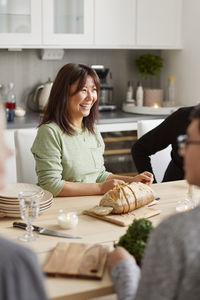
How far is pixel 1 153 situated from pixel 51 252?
64 cm

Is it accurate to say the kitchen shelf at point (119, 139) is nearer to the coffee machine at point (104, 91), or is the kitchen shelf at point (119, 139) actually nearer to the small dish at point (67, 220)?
the coffee machine at point (104, 91)

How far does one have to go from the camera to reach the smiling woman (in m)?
2.19

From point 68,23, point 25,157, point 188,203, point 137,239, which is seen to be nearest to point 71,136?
point 25,157

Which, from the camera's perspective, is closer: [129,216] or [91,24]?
[129,216]

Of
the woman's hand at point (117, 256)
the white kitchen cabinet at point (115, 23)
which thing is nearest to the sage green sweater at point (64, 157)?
the woman's hand at point (117, 256)

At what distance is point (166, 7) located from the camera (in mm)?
4172

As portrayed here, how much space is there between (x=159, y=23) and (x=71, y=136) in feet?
7.18

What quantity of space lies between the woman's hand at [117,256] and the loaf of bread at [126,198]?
418mm

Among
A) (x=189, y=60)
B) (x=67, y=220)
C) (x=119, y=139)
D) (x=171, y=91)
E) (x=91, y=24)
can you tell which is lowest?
(x=119, y=139)

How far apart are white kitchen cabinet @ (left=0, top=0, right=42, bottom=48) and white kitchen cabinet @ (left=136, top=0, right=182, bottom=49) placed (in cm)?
86

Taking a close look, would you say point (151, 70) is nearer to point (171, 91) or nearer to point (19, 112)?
point (171, 91)

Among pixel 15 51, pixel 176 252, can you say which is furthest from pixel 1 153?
pixel 15 51

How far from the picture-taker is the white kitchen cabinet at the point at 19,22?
12.2 feet

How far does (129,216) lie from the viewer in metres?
1.84
